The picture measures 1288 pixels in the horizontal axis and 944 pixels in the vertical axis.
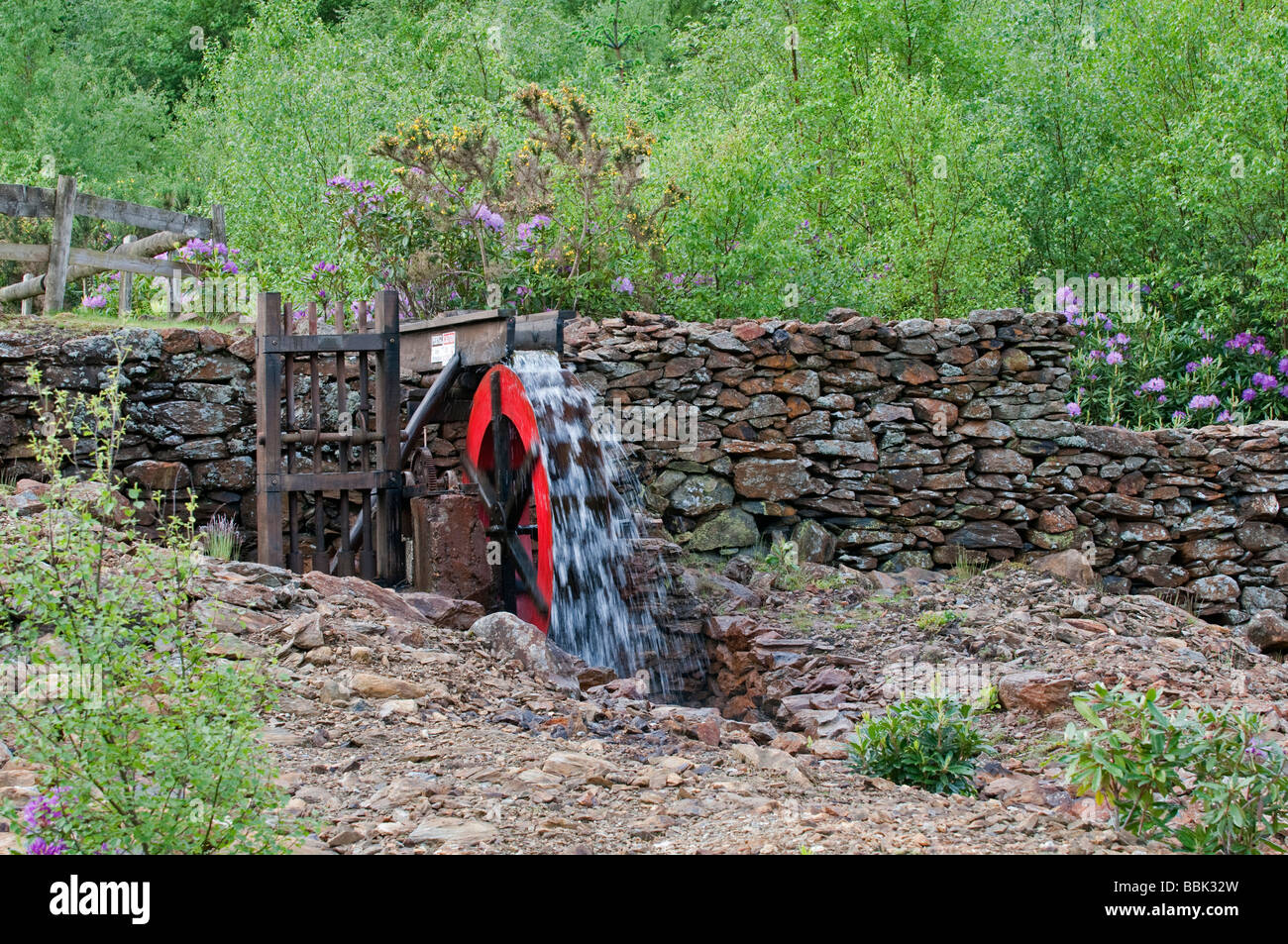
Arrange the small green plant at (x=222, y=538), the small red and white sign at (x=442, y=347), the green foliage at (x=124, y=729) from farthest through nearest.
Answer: the small red and white sign at (x=442, y=347)
the small green plant at (x=222, y=538)
the green foliage at (x=124, y=729)

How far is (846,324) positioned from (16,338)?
534 cm

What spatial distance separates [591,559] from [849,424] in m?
2.34

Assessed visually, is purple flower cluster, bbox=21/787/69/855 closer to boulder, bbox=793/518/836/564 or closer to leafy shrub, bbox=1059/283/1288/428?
boulder, bbox=793/518/836/564

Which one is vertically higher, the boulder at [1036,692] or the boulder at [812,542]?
the boulder at [812,542]

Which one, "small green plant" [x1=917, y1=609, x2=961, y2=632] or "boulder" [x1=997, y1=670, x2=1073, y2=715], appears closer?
"boulder" [x1=997, y1=670, x2=1073, y2=715]

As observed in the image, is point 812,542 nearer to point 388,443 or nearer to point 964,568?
point 964,568

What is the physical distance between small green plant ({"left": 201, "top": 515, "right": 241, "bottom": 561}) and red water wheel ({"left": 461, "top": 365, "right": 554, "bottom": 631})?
1.44 metres

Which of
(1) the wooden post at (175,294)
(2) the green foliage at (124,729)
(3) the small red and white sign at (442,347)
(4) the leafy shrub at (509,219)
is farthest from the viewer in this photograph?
(1) the wooden post at (175,294)

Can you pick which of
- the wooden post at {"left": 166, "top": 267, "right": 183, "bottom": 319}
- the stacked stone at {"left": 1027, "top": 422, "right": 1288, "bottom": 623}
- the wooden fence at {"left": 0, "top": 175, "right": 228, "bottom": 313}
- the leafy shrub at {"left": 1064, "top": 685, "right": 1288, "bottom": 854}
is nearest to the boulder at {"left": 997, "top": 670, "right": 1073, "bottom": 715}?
the leafy shrub at {"left": 1064, "top": 685, "right": 1288, "bottom": 854}

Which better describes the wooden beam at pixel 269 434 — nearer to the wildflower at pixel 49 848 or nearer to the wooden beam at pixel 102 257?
the wildflower at pixel 49 848

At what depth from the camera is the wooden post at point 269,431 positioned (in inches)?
239

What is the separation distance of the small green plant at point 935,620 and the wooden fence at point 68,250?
6.23 metres

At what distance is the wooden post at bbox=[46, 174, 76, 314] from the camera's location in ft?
29.9

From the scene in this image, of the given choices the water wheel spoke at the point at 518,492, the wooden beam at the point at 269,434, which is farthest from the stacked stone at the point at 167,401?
the water wheel spoke at the point at 518,492
